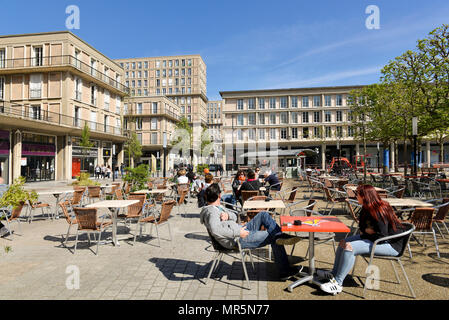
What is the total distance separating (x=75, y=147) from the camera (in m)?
28.8

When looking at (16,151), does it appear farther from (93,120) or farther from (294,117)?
(294,117)

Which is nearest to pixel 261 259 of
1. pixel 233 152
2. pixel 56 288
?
pixel 56 288

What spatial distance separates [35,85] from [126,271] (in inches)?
1160

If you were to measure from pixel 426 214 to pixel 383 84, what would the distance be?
18.2 m

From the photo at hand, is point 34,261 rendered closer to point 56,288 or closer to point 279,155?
point 56,288

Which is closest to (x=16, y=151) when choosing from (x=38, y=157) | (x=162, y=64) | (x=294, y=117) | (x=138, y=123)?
(x=38, y=157)

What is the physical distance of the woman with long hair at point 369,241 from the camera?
3.47 meters

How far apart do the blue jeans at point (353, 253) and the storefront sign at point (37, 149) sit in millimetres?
26284

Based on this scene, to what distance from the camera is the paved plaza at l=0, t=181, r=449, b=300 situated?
11.5 ft

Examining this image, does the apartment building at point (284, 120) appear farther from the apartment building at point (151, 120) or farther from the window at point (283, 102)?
the apartment building at point (151, 120)

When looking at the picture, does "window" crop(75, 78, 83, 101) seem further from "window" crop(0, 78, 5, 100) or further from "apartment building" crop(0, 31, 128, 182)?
"window" crop(0, 78, 5, 100)

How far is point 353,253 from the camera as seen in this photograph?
3484 mm

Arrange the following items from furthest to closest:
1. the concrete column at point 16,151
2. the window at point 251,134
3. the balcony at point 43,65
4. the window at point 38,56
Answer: the window at point 251,134 → the window at point 38,56 → the balcony at point 43,65 → the concrete column at point 16,151

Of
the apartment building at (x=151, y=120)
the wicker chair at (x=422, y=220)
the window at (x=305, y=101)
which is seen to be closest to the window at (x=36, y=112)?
the apartment building at (x=151, y=120)
